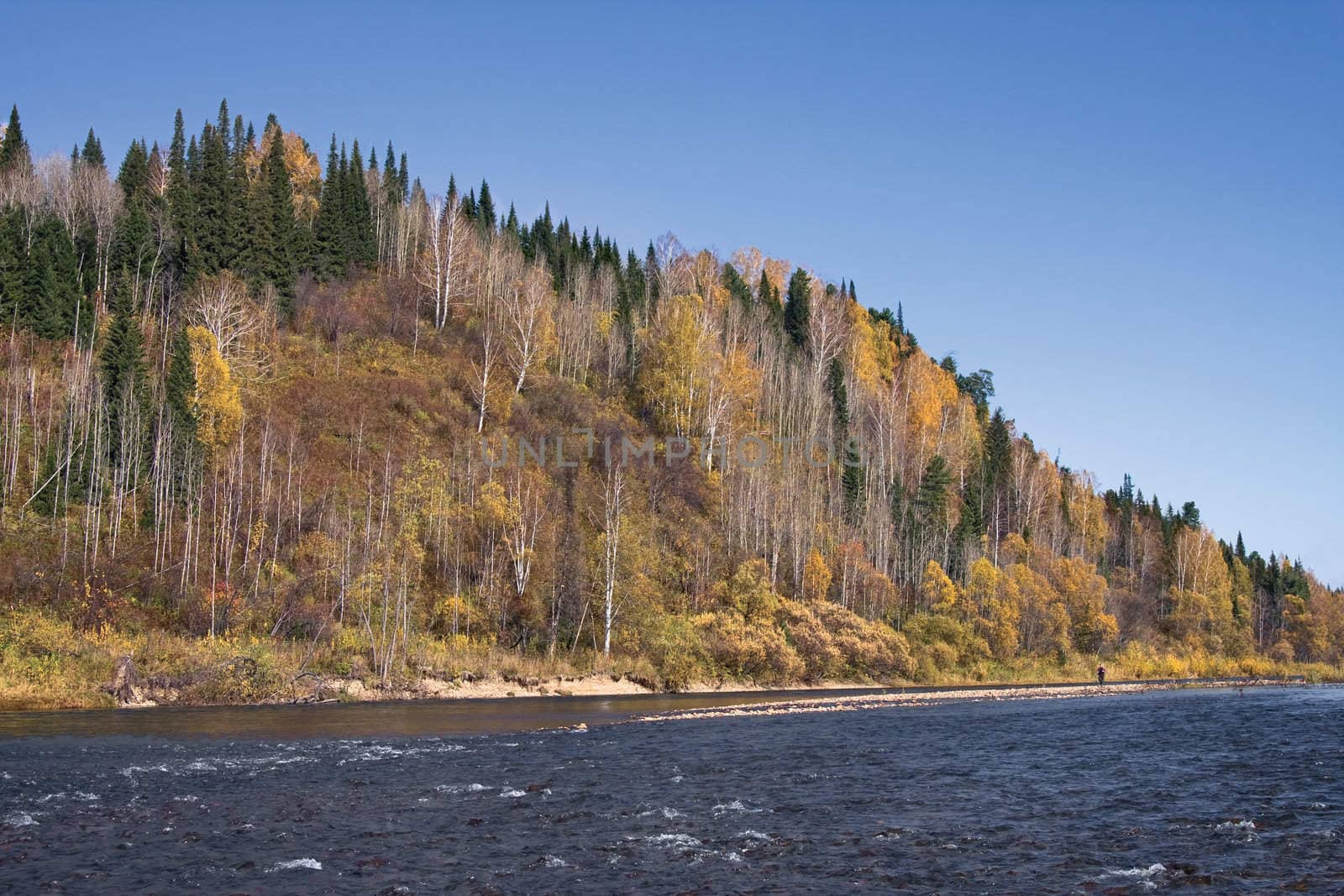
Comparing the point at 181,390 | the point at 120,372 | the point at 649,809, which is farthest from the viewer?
the point at 120,372

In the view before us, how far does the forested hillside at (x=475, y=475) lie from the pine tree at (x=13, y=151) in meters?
0.45

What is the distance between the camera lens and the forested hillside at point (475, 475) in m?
54.2

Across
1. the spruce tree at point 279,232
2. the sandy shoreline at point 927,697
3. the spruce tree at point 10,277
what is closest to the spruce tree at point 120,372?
the spruce tree at point 10,277

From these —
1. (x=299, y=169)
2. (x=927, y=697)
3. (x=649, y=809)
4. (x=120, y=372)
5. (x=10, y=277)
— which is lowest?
(x=927, y=697)

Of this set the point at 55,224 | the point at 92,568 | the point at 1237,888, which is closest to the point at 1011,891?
the point at 1237,888

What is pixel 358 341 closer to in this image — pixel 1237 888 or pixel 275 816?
pixel 275 816

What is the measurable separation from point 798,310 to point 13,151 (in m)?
91.3

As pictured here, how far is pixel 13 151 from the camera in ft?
321

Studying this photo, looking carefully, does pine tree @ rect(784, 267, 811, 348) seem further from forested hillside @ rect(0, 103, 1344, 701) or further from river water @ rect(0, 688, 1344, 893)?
river water @ rect(0, 688, 1344, 893)

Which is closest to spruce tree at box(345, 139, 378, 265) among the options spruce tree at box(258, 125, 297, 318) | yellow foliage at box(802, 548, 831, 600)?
spruce tree at box(258, 125, 297, 318)

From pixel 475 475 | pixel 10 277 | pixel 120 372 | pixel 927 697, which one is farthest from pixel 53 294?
pixel 927 697

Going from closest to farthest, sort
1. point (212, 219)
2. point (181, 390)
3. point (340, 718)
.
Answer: point (340, 718) < point (181, 390) < point (212, 219)

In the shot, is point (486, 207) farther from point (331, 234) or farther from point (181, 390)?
→ point (181, 390)

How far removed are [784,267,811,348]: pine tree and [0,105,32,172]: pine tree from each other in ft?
281
